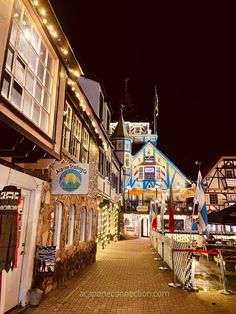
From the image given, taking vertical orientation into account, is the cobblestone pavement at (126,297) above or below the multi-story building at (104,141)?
below

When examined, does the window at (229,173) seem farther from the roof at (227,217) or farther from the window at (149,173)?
the roof at (227,217)

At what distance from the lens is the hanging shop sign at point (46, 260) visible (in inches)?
240

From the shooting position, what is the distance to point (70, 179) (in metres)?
6.49

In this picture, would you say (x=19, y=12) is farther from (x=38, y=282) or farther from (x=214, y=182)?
(x=214, y=182)

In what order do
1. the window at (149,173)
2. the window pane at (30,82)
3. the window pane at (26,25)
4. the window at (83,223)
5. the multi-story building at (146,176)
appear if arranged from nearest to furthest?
the window pane at (26,25) < the window pane at (30,82) < the window at (83,223) < the multi-story building at (146,176) < the window at (149,173)

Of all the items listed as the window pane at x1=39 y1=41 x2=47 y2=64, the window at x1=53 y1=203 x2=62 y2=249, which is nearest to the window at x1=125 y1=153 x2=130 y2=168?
the window at x1=53 y1=203 x2=62 y2=249

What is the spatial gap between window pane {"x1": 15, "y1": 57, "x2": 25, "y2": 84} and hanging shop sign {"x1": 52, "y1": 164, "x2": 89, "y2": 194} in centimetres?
254

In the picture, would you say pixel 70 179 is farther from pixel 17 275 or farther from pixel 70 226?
pixel 70 226

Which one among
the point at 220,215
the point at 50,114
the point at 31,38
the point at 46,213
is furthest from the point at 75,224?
the point at 220,215

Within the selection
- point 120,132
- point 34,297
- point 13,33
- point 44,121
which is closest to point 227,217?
point 34,297

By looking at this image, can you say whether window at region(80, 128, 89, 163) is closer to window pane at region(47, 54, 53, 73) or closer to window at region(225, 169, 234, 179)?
window pane at region(47, 54, 53, 73)

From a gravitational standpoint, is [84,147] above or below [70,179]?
above

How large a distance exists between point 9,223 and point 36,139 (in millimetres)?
1613

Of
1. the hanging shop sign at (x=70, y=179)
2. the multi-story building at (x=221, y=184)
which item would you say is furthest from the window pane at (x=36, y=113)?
the multi-story building at (x=221, y=184)
